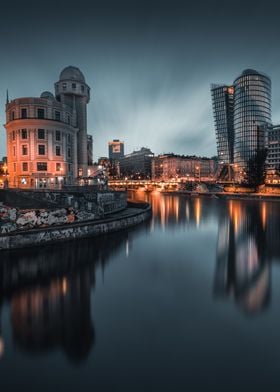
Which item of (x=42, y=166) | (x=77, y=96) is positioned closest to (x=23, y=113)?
(x=42, y=166)

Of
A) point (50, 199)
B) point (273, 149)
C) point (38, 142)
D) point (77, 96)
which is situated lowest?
point (50, 199)

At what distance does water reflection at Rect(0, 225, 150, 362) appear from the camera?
904 cm

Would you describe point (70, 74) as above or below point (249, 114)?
below

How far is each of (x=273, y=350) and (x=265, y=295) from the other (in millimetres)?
5012

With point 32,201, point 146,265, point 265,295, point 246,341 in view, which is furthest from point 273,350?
point 32,201

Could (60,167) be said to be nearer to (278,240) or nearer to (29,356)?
(278,240)

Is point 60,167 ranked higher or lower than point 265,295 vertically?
higher

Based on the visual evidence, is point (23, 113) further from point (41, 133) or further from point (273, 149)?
point (273, 149)

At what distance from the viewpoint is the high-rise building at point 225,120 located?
586 ft

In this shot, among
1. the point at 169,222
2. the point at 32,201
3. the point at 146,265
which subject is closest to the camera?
the point at 146,265

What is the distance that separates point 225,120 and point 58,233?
180491 millimetres

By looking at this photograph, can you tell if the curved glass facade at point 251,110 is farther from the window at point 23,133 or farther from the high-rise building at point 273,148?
the window at point 23,133

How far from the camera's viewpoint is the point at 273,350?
8.41m

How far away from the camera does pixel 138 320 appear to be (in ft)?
34.5
